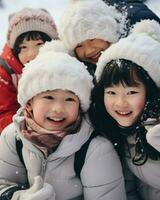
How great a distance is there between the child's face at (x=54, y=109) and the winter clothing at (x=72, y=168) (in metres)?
0.07

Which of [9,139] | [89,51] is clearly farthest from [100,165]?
[89,51]

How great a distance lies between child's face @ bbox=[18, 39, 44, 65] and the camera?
2.49 meters

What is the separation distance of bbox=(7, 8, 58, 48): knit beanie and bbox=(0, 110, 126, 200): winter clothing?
75 cm

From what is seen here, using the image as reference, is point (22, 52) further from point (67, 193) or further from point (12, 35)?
point (67, 193)

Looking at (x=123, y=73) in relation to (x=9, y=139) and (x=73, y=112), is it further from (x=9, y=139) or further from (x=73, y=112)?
(x=9, y=139)

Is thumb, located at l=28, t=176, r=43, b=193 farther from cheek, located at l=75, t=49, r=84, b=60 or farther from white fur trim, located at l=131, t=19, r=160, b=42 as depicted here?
white fur trim, located at l=131, t=19, r=160, b=42

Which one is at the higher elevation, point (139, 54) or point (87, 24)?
point (87, 24)

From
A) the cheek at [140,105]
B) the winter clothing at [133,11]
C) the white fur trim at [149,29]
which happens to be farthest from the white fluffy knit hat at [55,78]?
the winter clothing at [133,11]

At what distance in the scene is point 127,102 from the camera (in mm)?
1824

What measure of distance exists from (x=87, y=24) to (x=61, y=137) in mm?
700

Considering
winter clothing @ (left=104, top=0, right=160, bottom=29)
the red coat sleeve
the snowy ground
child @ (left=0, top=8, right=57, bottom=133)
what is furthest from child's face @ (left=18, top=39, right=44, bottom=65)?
the snowy ground

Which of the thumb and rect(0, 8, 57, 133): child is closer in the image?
the thumb

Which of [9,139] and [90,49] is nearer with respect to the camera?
[9,139]

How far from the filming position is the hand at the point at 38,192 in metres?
1.73
